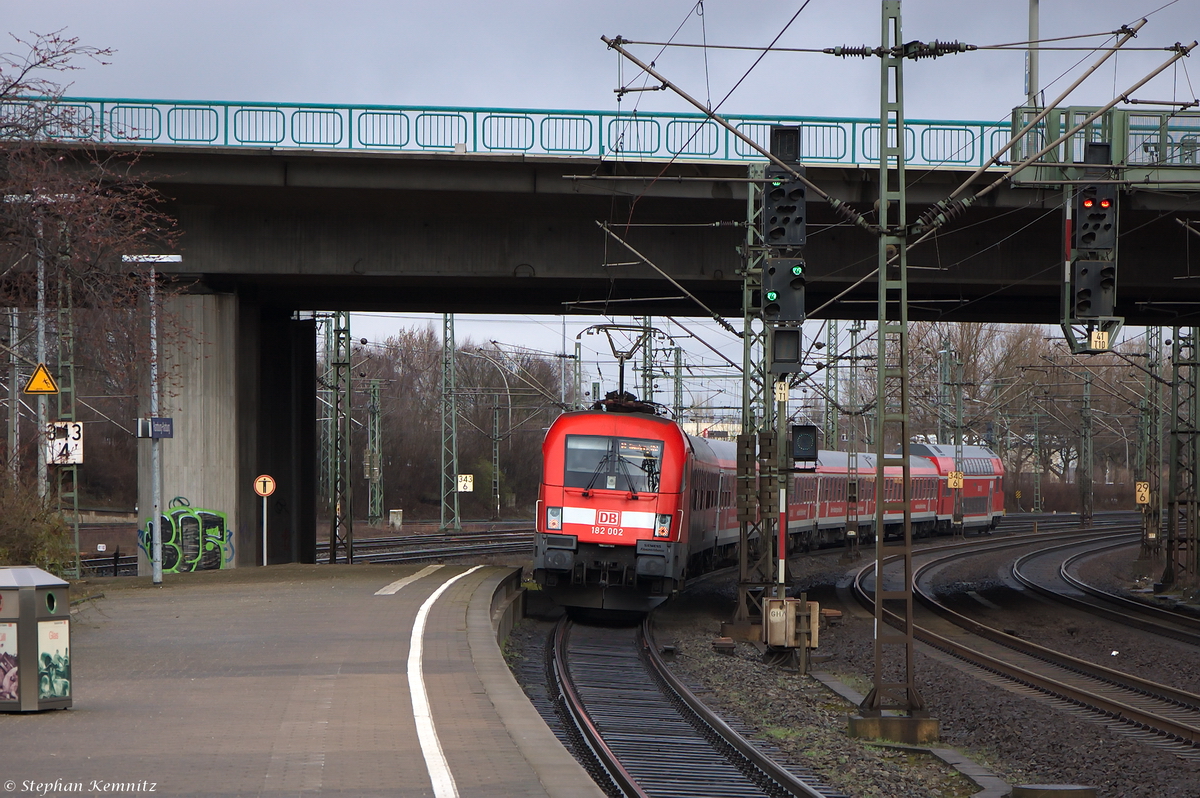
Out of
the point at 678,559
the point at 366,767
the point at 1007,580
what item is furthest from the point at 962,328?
the point at 366,767

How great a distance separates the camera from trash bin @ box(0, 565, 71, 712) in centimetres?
885

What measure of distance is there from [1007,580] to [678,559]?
1848 centimetres

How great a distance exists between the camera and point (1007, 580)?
37.0 m

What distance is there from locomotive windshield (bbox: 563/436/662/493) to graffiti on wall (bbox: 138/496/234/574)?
885 cm

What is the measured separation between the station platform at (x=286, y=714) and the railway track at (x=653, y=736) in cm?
106

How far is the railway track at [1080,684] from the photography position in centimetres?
1417

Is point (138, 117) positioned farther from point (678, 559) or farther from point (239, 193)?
point (678, 559)

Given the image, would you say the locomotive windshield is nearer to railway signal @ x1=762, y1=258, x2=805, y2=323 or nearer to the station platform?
the station platform

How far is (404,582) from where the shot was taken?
2248cm

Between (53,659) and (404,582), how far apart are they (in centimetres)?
1337

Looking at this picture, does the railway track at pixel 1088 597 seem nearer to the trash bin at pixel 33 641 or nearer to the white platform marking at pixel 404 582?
the white platform marking at pixel 404 582

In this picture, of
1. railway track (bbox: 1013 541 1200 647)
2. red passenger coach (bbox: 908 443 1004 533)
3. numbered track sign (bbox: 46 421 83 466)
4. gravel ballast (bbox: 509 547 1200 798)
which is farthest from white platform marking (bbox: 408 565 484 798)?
red passenger coach (bbox: 908 443 1004 533)

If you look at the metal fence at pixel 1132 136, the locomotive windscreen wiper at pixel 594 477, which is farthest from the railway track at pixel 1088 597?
the locomotive windscreen wiper at pixel 594 477

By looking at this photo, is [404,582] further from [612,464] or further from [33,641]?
[33,641]
